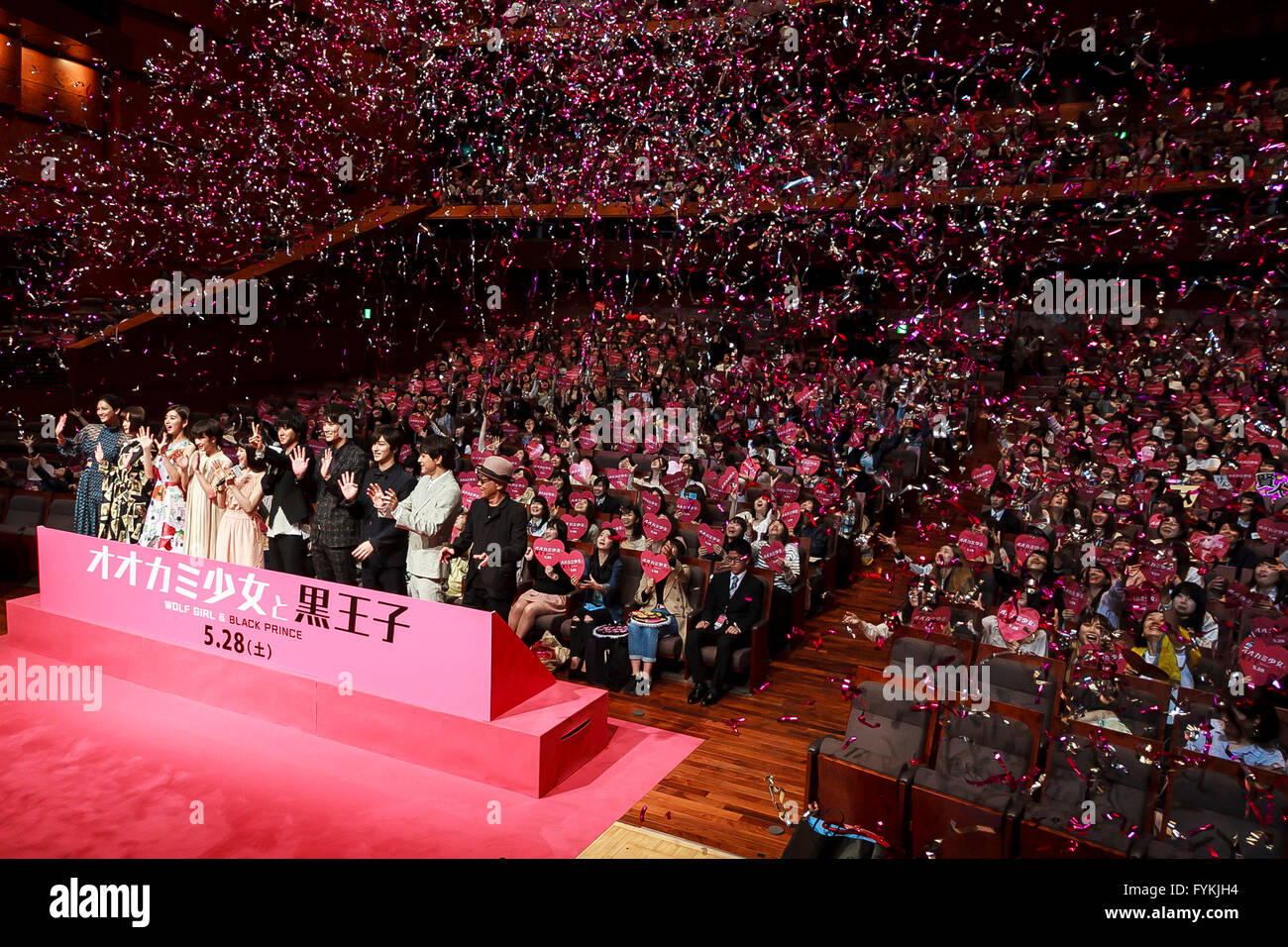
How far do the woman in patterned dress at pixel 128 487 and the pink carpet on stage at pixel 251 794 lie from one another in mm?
1374

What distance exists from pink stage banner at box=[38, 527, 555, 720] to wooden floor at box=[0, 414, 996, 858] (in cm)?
82

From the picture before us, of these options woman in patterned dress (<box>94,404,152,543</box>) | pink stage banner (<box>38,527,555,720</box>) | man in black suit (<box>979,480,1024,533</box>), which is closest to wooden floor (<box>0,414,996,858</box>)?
pink stage banner (<box>38,527,555,720</box>)

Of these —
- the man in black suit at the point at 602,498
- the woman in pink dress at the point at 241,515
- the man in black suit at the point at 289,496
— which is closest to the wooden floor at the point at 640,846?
the man in black suit at the point at 289,496

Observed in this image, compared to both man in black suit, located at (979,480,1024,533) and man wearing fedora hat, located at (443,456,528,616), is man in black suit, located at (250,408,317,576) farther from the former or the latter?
man in black suit, located at (979,480,1024,533)

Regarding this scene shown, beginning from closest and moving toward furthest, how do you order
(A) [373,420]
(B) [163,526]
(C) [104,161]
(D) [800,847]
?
(D) [800,847], (B) [163,526], (A) [373,420], (C) [104,161]

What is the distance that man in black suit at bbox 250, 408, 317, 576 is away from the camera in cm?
488

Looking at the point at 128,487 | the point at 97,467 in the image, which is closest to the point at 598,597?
the point at 128,487

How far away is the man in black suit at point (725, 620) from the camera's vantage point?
198 inches

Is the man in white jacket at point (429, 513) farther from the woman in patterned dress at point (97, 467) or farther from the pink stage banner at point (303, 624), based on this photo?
the woman in patterned dress at point (97, 467)

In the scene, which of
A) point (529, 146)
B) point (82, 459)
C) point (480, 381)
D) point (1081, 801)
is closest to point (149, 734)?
point (1081, 801)

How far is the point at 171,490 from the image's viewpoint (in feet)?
17.1

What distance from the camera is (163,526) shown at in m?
5.25

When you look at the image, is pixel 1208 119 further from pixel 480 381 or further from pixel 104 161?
pixel 104 161
